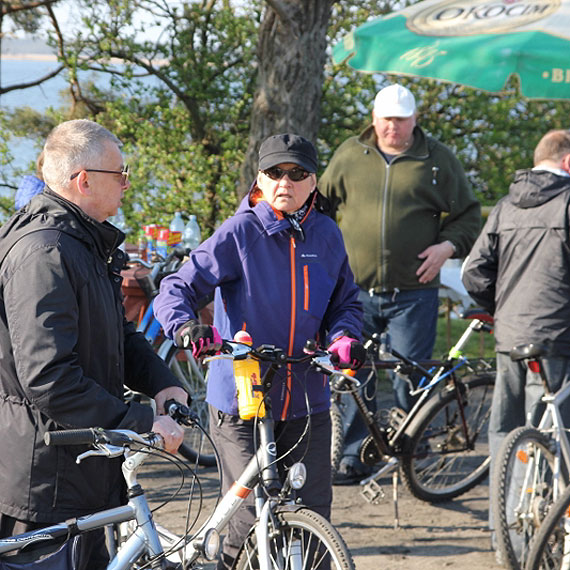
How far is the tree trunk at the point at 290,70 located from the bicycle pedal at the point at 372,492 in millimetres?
3251

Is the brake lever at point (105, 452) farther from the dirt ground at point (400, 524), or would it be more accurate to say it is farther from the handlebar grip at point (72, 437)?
the dirt ground at point (400, 524)

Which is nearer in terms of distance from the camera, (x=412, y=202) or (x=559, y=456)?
(x=559, y=456)

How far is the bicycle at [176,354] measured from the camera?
5797 mm

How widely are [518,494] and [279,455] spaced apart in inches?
54.1

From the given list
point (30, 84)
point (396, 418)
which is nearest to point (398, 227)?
point (396, 418)

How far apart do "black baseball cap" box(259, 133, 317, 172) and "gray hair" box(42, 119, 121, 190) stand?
2.70 ft

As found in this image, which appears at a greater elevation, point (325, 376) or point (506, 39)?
point (506, 39)

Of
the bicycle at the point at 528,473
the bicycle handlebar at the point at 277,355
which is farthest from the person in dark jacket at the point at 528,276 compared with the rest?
the bicycle handlebar at the point at 277,355

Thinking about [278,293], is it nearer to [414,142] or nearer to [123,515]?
[123,515]

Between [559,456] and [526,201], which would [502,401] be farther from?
[526,201]

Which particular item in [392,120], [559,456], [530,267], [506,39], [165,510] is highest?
[506,39]

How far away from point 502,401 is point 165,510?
1977mm

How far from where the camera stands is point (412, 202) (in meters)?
5.64

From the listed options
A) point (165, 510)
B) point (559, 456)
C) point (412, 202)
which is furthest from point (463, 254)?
point (165, 510)
